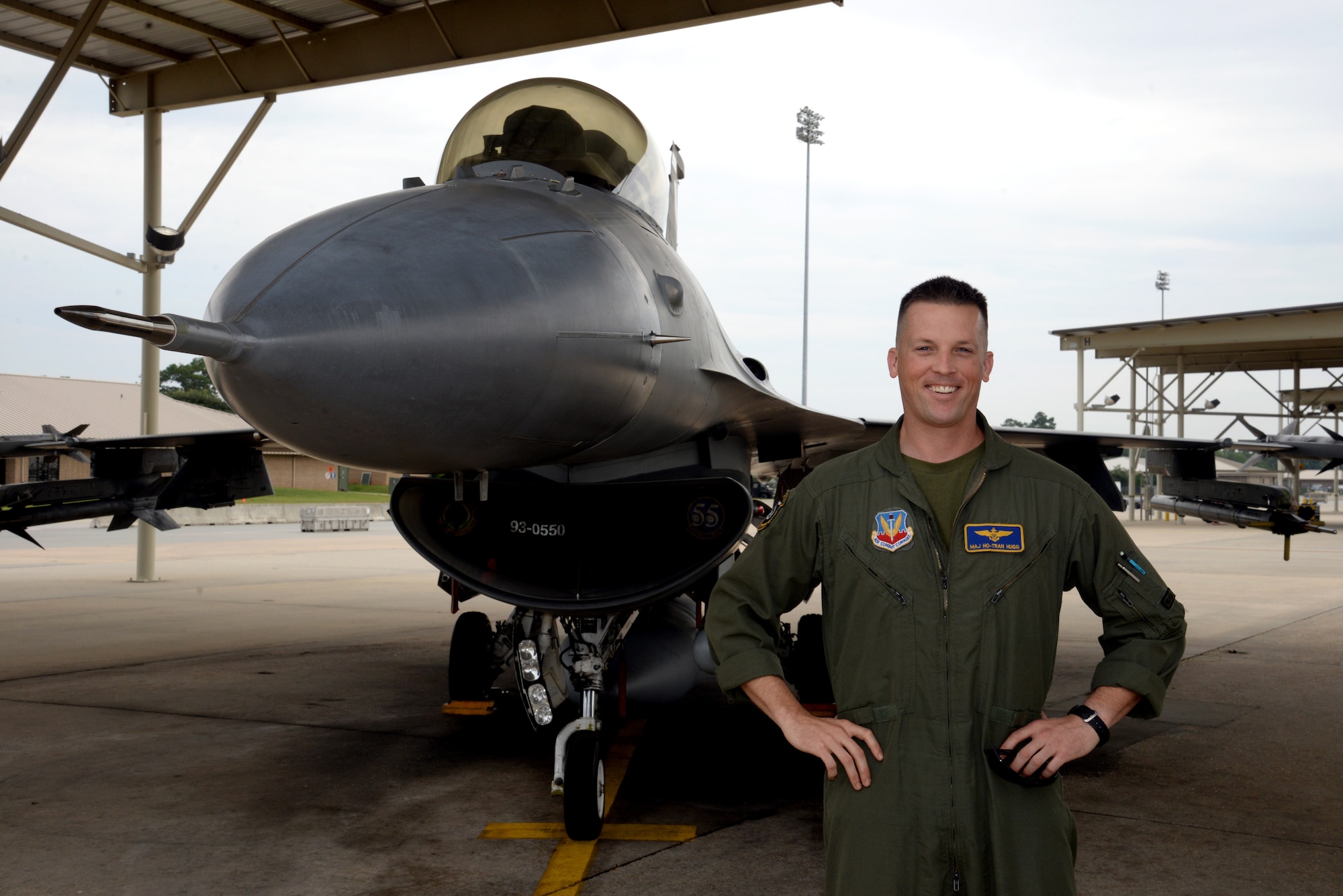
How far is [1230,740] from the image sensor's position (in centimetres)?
630

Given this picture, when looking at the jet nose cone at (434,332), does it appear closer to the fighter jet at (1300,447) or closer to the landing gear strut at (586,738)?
the landing gear strut at (586,738)

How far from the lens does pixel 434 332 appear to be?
3035mm

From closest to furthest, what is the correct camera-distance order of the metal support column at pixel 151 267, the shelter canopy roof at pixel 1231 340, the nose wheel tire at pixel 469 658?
the nose wheel tire at pixel 469 658, the metal support column at pixel 151 267, the shelter canopy roof at pixel 1231 340

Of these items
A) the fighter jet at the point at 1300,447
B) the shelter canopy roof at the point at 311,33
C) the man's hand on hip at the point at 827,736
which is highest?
the shelter canopy roof at the point at 311,33

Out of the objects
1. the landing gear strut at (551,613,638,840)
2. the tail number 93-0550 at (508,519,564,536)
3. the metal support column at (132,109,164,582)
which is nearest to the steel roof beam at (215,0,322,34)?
the metal support column at (132,109,164,582)

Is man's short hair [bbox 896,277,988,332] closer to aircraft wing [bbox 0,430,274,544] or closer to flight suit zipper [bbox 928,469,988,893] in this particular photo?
flight suit zipper [bbox 928,469,988,893]

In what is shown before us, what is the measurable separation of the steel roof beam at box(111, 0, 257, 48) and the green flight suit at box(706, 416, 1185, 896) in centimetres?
1098

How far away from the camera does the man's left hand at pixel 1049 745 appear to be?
2.09 meters

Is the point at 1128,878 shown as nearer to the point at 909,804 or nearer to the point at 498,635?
the point at 909,804

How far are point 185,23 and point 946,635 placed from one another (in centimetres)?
1173

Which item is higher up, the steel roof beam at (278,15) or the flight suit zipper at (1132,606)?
the steel roof beam at (278,15)

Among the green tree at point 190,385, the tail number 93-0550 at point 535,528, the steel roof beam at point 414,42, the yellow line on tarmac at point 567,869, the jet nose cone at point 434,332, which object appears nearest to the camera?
the jet nose cone at point 434,332

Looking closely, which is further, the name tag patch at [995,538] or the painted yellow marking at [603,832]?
the painted yellow marking at [603,832]

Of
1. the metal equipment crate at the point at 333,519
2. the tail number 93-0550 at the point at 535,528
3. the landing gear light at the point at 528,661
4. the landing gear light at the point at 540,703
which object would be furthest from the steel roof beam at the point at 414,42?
the metal equipment crate at the point at 333,519
